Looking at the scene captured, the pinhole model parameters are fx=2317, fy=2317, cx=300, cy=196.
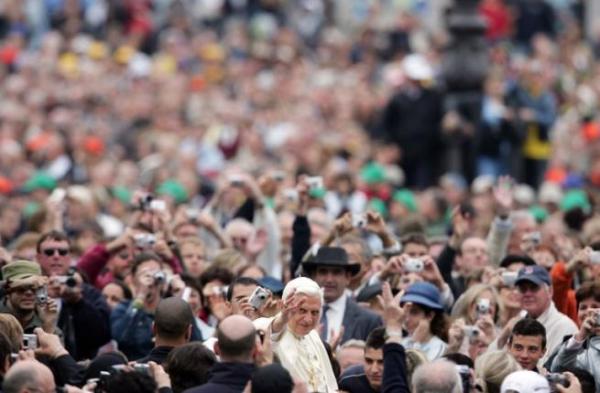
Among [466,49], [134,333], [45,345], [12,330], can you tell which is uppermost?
[12,330]

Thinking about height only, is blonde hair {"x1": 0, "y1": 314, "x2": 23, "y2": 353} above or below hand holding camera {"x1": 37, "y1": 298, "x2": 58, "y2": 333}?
above

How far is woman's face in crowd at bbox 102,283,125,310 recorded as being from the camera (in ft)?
53.6

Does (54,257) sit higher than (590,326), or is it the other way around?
(590,326)

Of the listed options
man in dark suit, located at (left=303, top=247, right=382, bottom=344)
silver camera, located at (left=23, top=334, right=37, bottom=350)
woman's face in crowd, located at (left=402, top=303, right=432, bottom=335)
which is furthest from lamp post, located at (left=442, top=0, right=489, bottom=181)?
silver camera, located at (left=23, top=334, right=37, bottom=350)

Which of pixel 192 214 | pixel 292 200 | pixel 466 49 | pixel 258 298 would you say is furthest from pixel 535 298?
pixel 466 49

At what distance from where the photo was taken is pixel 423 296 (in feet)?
50.2

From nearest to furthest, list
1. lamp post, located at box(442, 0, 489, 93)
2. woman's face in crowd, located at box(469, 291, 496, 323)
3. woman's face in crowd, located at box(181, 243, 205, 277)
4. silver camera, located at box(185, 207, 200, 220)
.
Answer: woman's face in crowd, located at box(469, 291, 496, 323), woman's face in crowd, located at box(181, 243, 205, 277), silver camera, located at box(185, 207, 200, 220), lamp post, located at box(442, 0, 489, 93)

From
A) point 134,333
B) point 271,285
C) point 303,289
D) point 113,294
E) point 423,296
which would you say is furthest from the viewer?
point 113,294

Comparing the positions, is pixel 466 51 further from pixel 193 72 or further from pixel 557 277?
pixel 557 277

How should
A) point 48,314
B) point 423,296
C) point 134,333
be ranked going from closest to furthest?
point 48,314
point 423,296
point 134,333

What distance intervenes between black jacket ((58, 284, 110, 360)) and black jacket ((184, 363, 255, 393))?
3164mm

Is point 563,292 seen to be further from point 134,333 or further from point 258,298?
point 258,298

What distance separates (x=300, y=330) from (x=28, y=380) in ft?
6.73

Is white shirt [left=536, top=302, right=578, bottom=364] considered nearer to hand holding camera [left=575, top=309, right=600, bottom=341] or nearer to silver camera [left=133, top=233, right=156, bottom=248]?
hand holding camera [left=575, top=309, right=600, bottom=341]
